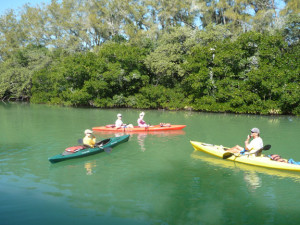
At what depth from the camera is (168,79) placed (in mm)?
33656

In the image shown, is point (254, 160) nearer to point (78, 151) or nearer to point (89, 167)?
point (89, 167)

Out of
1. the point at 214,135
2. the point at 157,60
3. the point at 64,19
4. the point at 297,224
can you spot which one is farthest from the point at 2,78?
the point at 297,224

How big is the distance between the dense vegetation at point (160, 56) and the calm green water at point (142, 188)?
47.7 feet

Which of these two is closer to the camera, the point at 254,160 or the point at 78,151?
the point at 254,160

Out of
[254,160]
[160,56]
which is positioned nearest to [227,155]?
[254,160]

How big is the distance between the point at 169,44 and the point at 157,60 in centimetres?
217

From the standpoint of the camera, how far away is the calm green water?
6.26m

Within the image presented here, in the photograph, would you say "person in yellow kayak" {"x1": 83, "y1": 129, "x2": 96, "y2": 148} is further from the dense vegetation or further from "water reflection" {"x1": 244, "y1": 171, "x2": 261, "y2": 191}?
the dense vegetation

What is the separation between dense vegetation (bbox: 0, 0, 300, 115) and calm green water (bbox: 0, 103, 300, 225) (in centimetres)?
1454

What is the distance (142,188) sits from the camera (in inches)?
308

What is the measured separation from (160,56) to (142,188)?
81.5 feet

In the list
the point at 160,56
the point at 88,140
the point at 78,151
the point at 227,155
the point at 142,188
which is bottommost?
the point at 142,188

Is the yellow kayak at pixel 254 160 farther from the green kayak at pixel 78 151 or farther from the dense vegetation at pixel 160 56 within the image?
the dense vegetation at pixel 160 56

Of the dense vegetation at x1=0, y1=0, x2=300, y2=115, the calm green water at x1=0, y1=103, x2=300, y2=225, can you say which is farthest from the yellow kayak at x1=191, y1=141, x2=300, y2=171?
the dense vegetation at x1=0, y1=0, x2=300, y2=115
